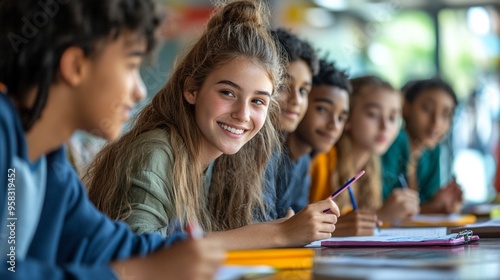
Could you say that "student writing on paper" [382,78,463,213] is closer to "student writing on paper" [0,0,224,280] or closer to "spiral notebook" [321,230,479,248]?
"spiral notebook" [321,230,479,248]

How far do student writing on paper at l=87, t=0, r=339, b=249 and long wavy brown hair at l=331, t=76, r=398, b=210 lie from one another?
0.77 meters

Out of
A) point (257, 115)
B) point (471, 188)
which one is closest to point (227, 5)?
point (257, 115)

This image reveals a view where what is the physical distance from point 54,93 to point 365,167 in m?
1.88

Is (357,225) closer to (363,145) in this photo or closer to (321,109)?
(321,109)

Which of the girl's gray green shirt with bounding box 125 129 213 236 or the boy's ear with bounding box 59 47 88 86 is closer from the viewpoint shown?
the boy's ear with bounding box 59 47 88 86

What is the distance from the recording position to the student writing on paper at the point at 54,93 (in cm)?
88

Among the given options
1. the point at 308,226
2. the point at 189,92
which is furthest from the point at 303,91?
the point at 308,226

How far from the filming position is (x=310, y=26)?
5375 mm

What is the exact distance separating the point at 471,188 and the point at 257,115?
11.1ft

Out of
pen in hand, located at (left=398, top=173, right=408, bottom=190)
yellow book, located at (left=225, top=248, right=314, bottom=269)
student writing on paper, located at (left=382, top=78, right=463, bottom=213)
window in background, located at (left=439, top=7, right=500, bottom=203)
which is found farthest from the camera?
window in background, located at (left=439, top=7, right=500, bottom=203)

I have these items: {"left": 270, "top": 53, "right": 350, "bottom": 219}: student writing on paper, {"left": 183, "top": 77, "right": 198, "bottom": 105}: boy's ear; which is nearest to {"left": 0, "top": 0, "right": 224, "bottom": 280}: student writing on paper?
{"left": 183, "top": 77, "right": 198, "bottom": 105}: boy's ear

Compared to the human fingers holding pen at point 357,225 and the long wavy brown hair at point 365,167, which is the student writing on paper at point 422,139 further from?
the human fingers holding pen at point 357,225

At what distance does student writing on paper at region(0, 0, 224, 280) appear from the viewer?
881mm

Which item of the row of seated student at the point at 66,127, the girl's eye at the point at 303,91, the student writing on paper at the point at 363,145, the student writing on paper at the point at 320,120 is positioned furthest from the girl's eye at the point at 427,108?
the row of seated student at the point at 66,127
